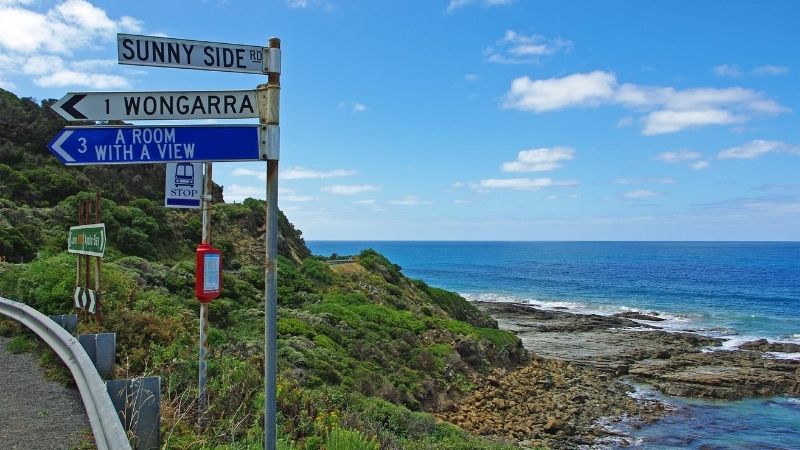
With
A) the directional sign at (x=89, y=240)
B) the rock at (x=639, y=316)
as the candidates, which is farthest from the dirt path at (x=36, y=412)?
the rock at (x=639, y=316)

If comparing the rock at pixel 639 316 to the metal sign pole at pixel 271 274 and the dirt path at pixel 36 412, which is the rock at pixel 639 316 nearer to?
the dirt path at pixel 36 412

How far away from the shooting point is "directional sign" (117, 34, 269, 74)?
3.98m

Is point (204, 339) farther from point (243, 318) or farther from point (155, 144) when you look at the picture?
point (243, 318)

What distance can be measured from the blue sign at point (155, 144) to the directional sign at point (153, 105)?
3.6 inches

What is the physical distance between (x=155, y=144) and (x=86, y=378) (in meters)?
2.88

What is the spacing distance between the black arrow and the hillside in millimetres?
2646

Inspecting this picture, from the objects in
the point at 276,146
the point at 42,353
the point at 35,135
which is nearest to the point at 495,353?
the point at 42,353

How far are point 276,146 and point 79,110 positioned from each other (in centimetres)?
142

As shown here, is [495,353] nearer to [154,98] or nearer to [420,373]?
[420,373]

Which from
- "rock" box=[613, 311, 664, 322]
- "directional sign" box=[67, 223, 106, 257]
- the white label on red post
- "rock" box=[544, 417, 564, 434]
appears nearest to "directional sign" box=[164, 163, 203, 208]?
the white label on red post

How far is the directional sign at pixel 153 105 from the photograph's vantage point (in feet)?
13.2

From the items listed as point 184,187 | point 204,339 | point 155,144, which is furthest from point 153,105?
point 204,339

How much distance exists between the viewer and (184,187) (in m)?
5.84

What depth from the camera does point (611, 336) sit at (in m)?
41.1
